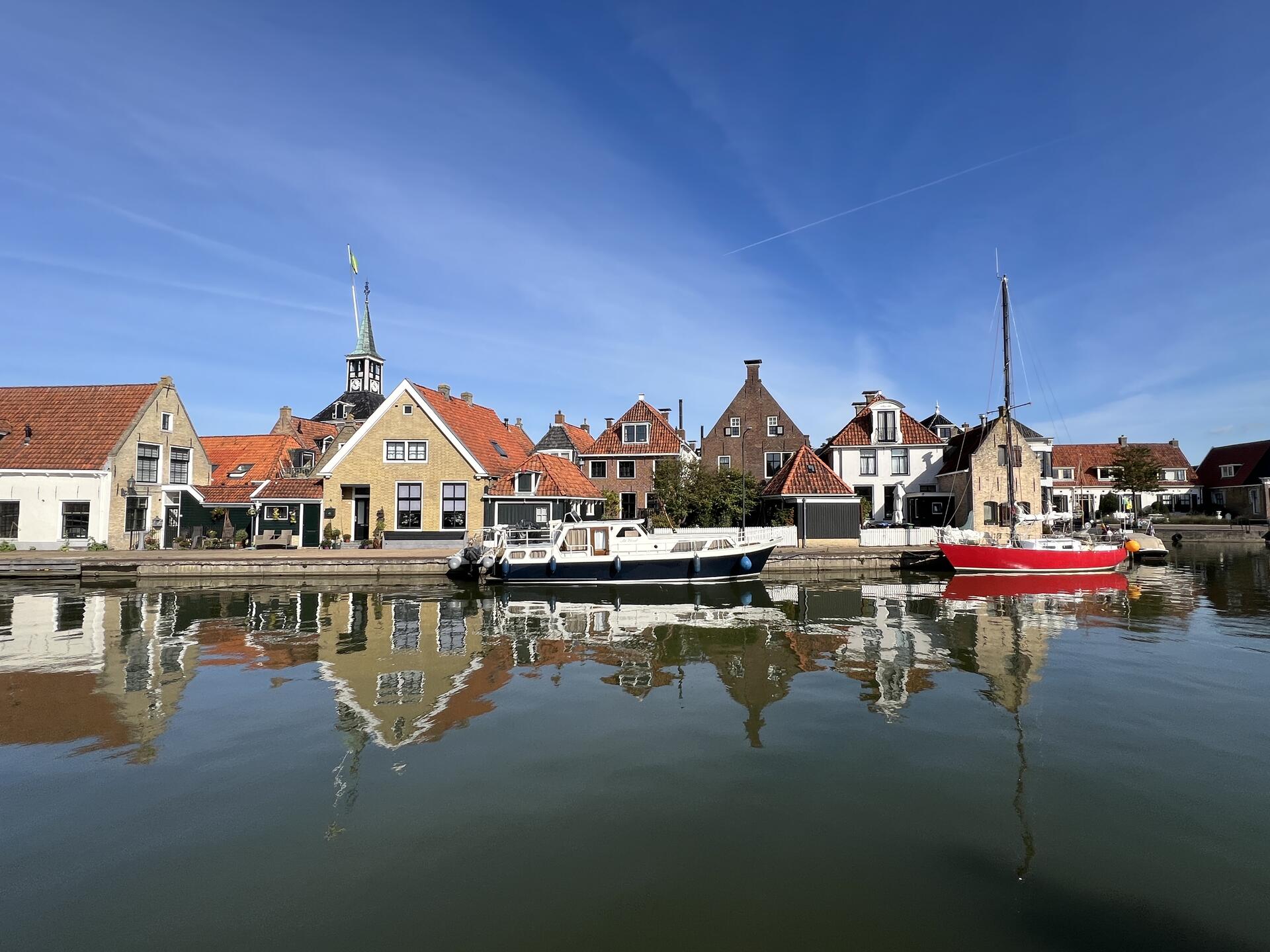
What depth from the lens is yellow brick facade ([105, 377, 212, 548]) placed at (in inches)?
1448

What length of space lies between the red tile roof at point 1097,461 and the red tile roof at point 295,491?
70.6 meters

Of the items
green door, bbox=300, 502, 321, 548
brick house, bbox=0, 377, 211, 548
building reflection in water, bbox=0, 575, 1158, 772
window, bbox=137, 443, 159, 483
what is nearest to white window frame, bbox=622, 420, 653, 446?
green door, bbox=300, 502, 321, 548

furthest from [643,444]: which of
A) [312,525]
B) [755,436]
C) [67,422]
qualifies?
[67,422]

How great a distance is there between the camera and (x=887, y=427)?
48.5 m

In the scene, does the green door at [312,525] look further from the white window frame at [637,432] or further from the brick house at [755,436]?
the brick house at [755,436]

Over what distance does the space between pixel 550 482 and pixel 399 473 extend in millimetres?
8611

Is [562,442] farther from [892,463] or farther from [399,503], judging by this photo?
[892,463]

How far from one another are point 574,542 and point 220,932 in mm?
23948

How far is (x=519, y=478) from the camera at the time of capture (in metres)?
39.1

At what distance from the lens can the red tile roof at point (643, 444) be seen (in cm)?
4691

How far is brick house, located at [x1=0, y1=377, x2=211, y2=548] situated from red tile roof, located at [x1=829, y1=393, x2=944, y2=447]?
142 feet

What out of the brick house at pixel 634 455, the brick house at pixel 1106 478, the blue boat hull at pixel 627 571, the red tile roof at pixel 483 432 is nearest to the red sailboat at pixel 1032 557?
the blue boat hull at pixel 627 571

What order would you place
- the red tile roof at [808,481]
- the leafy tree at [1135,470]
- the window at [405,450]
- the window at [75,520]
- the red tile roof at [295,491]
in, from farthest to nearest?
the leafy tree at [1135,470] → the red tile roof at [808,481] → the window at [405,450] → the red tile roof at [295,491] → the window at [75,520]

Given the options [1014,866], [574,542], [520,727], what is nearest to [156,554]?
[574,542]
